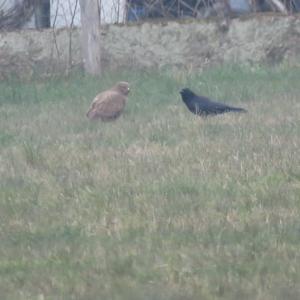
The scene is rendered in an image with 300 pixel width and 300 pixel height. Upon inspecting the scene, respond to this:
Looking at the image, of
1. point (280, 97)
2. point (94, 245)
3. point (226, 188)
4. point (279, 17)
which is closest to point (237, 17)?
point (279, 17)

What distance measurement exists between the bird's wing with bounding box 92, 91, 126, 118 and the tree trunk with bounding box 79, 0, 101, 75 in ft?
12.0

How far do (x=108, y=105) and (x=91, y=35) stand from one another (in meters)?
3.98

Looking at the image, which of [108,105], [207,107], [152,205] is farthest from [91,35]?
[152,205]

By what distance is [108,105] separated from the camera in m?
12.3

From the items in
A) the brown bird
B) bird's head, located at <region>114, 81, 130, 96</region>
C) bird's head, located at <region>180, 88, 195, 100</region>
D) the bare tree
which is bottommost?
the brown bird

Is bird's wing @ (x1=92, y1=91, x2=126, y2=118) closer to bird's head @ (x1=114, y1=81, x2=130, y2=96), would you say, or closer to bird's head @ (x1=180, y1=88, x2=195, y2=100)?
bird's head @ (x1=114, y1=81, x2=130, y2=96)

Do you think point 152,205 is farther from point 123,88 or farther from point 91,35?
point 91,35

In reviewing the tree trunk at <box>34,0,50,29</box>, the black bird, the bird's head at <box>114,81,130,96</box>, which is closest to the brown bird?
the bird's head at <box>114,81,130,96</box>

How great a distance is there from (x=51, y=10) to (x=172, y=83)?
5.06 m

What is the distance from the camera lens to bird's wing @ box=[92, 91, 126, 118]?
12.2 m

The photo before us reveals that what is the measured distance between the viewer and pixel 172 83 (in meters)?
14.7

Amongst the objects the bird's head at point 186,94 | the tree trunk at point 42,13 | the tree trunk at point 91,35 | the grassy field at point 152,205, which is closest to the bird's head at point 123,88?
the grassy field at point 152,205

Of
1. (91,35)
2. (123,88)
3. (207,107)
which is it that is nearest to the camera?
(207,107)

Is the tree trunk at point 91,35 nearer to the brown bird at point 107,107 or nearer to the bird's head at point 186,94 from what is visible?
the brown bird at point 107,107
